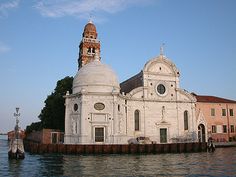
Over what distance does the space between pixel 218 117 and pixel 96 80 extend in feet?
86.8

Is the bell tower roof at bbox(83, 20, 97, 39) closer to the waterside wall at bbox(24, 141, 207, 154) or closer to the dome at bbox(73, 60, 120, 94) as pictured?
the dome at bbox(73, 60, 120, 94)

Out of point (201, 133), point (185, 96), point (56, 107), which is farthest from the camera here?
point (56, 107)

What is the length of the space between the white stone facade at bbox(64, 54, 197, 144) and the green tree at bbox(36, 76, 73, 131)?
404 inches

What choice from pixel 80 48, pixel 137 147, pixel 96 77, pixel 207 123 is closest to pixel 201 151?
pixel 137 147

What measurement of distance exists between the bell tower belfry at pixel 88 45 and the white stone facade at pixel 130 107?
1515 cm

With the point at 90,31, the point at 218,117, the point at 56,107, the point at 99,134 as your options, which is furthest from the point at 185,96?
the point at 90,31

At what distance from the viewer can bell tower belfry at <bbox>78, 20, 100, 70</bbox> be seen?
2648 inches

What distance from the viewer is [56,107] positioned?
55312 millimetres

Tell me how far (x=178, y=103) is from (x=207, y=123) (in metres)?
8.53

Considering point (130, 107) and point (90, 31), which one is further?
point (90, 31)

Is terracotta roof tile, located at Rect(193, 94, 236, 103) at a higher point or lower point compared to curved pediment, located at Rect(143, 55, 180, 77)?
lower

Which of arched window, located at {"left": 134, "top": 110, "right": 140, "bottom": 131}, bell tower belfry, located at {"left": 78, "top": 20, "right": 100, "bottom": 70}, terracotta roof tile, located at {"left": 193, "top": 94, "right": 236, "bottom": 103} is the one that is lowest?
arched window, located at {"left": 134, "top": 110, "right": 140, "bottom": 131}

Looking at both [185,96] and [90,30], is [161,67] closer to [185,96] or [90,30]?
[185,96]

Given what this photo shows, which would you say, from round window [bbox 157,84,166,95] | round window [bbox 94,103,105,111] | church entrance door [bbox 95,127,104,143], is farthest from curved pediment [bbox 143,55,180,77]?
church entrance door [bbox 95,127,104,143]
